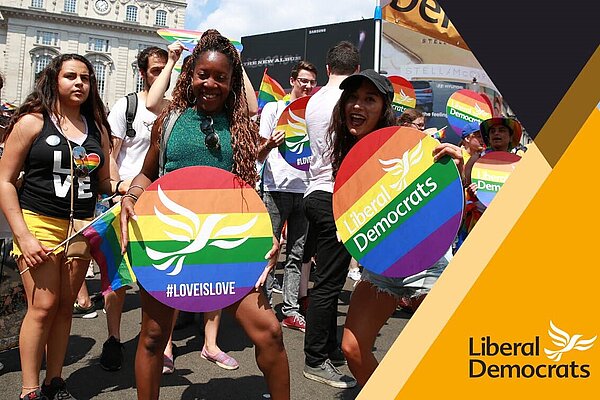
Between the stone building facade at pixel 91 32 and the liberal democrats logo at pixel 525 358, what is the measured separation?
6317cm

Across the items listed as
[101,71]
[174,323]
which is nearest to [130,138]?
[174,323]

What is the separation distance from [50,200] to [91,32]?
68215 mm

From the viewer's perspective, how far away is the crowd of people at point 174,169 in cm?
232

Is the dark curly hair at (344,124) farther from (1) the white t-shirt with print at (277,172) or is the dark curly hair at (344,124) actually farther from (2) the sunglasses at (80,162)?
(1) the white t-shirt with print at (277,172)

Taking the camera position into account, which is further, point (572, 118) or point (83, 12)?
point (83, 12)

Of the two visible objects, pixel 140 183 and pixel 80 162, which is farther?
pixel 80 162

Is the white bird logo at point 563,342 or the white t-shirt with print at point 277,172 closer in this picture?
the white bird logo at point 563,342

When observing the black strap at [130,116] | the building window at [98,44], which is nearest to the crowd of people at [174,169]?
the black strap at [130,116]

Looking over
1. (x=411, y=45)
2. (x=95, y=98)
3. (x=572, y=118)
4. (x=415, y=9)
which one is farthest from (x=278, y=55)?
(x=572, y=118)

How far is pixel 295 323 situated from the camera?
14.7ft

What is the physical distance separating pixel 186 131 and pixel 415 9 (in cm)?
477

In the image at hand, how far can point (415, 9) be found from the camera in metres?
6.32

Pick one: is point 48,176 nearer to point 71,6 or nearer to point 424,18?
point 424,18

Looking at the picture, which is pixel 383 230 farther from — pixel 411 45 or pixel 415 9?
pixel 411 45
